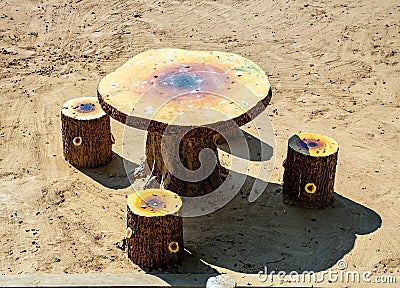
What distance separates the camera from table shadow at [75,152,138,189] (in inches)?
337

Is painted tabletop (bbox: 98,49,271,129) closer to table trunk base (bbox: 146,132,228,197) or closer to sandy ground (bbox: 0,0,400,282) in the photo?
table trunk base (bbox: 146,132,228,197)

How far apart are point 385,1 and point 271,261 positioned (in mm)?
8321

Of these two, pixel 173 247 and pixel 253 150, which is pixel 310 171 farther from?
pixel 173 247

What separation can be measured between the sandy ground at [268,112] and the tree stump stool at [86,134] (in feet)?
0.50

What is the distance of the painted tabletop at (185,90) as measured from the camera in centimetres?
707

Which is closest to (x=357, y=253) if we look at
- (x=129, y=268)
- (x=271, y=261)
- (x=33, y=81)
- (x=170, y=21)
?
(x=271, y=261)

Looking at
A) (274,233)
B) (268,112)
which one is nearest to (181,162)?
(274,233)

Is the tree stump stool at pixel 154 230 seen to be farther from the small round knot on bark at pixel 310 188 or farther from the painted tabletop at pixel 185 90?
the small round knot on bark at pixel 310 188

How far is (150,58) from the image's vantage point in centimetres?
837

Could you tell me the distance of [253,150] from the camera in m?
9.37

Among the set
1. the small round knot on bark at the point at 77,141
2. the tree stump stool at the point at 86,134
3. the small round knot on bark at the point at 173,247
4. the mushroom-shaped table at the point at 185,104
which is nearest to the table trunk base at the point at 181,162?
the mushroom-shaped table at the point at 185,104

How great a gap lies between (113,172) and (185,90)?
192cm

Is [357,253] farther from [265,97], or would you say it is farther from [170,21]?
[170,21]
